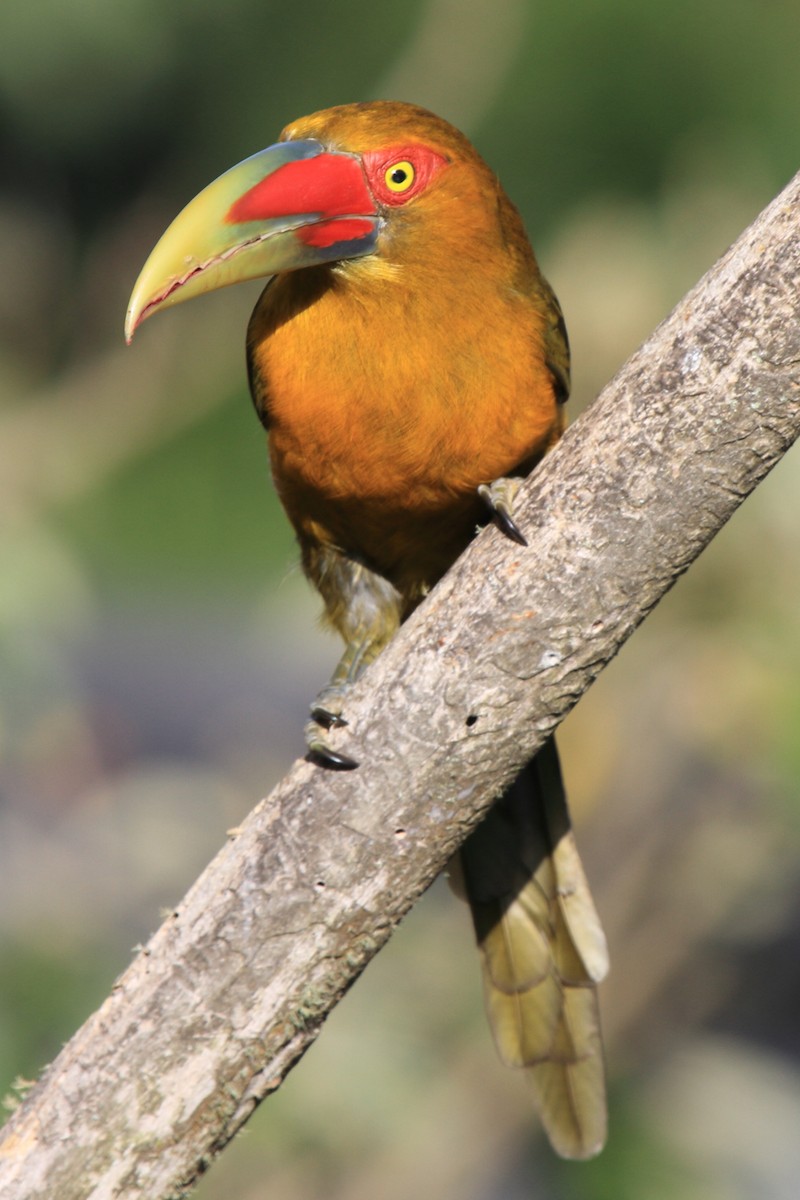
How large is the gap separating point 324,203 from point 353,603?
0.95 metres

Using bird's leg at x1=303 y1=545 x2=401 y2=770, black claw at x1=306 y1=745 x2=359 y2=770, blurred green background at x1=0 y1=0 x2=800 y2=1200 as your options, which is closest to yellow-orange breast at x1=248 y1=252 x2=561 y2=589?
bird's leg at x1=303 y1=545 x2=401 y2=770

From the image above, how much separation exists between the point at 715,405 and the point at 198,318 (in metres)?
4.70

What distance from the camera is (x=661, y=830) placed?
422 cm

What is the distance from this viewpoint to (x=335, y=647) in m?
7.37

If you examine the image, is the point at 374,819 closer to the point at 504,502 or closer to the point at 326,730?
the point at 326,730

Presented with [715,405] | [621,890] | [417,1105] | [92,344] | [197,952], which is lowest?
[417,1105]

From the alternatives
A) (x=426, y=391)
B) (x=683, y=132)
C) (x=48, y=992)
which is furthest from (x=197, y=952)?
(x=683, y=132)

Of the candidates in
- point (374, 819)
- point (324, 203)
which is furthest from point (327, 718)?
point (324, 203)

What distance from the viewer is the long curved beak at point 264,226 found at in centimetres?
226

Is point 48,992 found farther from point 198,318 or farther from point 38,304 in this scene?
point 38,304

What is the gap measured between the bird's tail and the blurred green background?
0.82m

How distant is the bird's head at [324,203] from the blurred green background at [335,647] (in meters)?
1.16

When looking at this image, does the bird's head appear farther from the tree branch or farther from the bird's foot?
the bird's foot

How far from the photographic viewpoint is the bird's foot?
230cm
